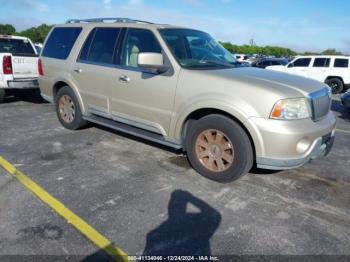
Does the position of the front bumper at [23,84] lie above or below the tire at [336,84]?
above

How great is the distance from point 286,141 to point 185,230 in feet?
4.71

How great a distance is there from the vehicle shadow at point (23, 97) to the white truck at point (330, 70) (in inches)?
455

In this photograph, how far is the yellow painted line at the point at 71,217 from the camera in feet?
8.98

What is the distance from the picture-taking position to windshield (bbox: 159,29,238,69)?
14.4 ft

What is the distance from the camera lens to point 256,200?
367cm

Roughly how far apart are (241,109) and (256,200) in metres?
1.03

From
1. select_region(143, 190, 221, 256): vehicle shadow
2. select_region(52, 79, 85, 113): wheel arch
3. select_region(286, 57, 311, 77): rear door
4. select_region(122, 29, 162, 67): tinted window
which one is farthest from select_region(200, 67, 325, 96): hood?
select_region(286, 57, 311, 77): rear door

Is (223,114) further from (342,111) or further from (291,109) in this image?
(342,111)

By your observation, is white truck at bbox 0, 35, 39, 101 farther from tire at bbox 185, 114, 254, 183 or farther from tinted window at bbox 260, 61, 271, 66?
tinted window at bbox 260, 61, 271, 66

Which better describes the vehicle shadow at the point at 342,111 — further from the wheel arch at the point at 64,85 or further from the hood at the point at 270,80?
the wheel arch at the point at 64,85

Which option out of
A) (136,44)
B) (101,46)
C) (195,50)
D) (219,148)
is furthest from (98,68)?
(219,148)

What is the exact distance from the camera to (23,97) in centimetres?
973

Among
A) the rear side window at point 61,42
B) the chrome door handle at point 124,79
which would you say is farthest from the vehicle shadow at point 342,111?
the rear side window at point 61,42

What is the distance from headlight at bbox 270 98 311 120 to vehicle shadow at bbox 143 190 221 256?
48.6 inches
